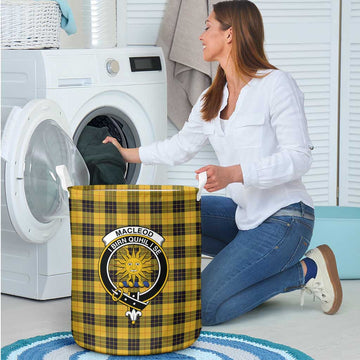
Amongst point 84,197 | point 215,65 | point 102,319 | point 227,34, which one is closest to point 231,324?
point 102,319

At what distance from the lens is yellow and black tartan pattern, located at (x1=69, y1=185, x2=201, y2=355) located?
6.07ft

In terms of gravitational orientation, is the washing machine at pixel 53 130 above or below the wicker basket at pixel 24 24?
below

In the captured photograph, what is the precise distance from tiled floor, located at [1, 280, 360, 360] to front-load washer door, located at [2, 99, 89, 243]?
0.23 m

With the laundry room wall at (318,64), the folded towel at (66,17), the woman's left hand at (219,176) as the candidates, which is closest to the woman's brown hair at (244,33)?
the woman's left hand at (219,176)

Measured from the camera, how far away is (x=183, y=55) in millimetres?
3141

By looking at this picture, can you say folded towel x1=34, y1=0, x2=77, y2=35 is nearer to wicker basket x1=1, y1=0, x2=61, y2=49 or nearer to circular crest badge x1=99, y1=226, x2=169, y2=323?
wicker basket x1=1, y1=0, x2=61, y2=49

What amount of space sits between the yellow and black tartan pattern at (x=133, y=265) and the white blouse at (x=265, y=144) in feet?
1.07

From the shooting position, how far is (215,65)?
317cm

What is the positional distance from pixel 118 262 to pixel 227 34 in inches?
32.1

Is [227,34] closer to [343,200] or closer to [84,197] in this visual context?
[84,197]

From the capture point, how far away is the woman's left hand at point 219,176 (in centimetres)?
200

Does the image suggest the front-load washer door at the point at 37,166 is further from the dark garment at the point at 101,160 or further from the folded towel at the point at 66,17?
the folded towel at the point at 66,17

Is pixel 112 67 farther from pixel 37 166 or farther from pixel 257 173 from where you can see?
pixel 257 173

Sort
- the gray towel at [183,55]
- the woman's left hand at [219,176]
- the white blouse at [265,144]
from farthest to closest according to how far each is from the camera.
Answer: the gray towel at [183,55]
the white blouse at [265,144]
the woman's left hand at [219,176]
